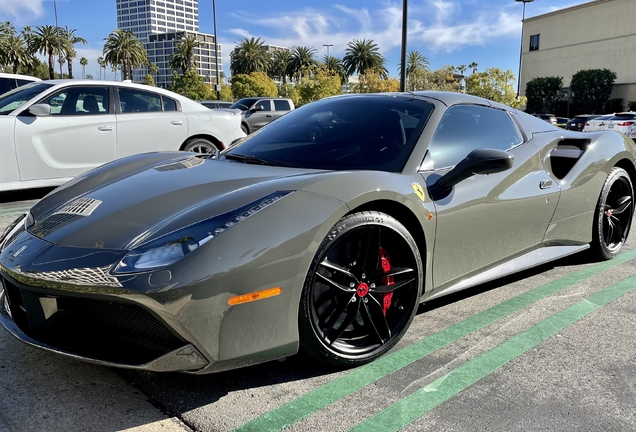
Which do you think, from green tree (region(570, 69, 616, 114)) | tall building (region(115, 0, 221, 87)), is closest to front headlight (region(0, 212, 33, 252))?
green tree (region(570, 69, 616, 114))

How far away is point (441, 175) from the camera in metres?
2.74

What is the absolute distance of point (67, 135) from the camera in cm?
620

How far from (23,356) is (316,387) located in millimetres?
1360

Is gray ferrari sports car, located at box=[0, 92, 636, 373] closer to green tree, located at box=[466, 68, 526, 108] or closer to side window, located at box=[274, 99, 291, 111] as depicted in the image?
side window, located at box=[274, 99, 291, 111]

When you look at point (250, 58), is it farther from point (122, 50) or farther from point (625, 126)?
point (625, 126)

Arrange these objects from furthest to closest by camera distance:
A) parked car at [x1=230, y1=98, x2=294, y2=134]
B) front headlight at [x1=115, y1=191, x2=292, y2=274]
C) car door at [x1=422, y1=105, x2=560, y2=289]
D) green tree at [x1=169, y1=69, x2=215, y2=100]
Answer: green tree at [x1=169, y1=69, x2=215, y2=100] → parked car at [x1=230, y1=98, x2=294, y2=134] → car door at [x1=422, y1=105, x2=560, y2=289] → front headlight at [x1=115, y1=191, x2=292, y2=274]

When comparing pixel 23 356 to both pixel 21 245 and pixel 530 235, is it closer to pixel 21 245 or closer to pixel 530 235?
pixel 21 245

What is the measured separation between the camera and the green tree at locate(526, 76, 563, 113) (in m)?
55.1

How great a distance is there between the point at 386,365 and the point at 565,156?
2.14 m

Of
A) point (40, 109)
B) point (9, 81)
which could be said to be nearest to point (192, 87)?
point (9, 81)

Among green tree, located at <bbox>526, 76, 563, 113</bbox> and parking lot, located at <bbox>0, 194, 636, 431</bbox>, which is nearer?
parking lot, located at <bbox>0, 194, 636, 431</bbox>

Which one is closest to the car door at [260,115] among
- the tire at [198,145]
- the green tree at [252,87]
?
the tire at [198,145]

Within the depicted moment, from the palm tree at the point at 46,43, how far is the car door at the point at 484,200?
73782mm

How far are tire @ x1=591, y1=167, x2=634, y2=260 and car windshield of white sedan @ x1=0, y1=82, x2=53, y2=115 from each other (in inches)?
231
